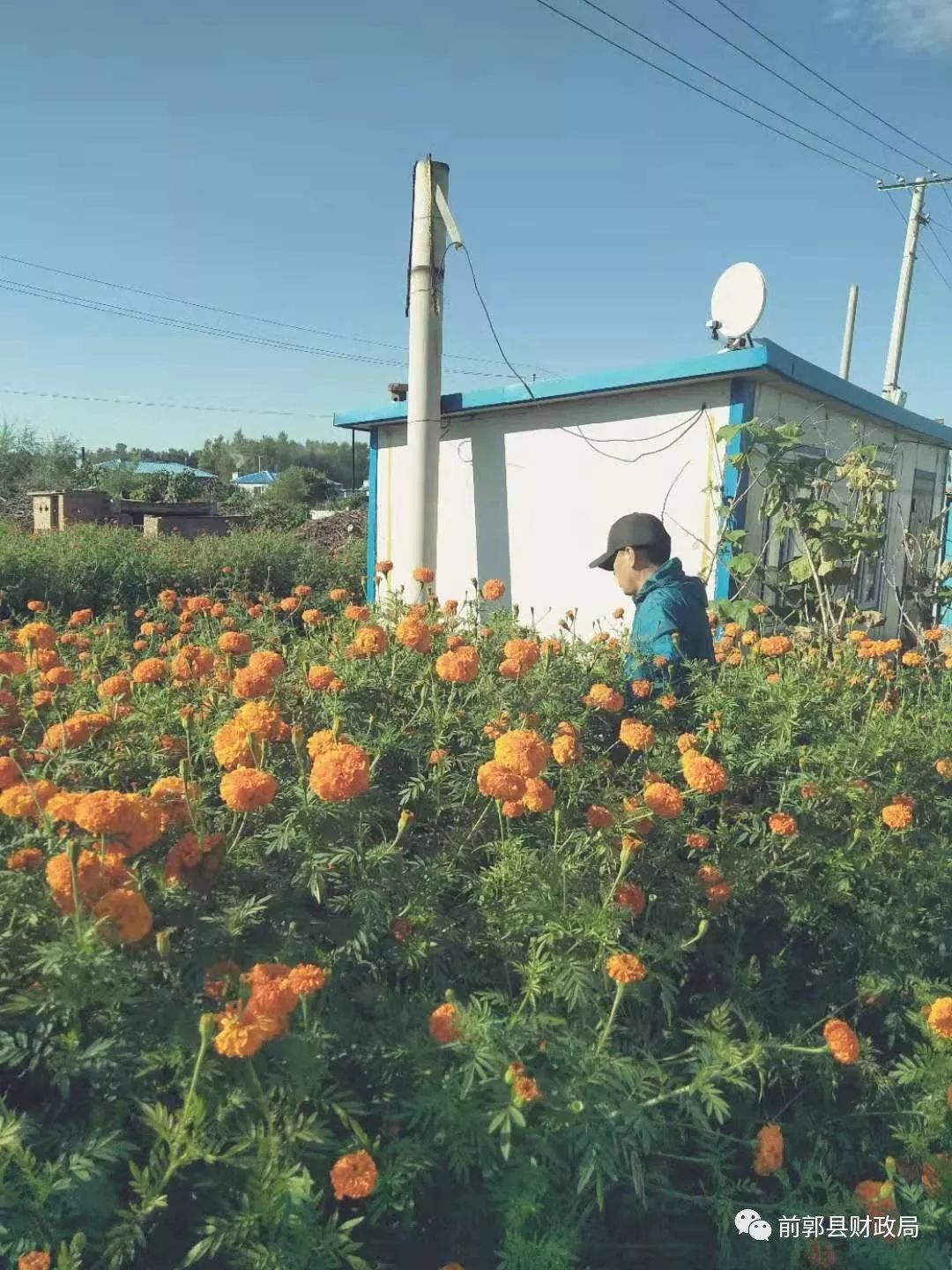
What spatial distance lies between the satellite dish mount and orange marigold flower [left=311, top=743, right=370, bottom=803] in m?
5.66

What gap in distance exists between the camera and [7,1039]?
1.24m

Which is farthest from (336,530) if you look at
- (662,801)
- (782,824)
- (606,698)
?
(662,801)

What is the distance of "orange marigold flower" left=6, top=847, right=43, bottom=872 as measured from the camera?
1.39 m

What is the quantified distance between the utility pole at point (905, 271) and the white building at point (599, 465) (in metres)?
8.15

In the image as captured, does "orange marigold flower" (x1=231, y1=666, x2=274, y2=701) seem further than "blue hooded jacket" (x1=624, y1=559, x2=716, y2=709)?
No

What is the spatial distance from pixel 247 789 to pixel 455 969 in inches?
21.3

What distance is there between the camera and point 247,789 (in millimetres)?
1427

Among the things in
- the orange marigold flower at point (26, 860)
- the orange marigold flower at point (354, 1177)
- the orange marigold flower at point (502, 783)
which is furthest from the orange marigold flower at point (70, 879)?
the orange marigold flower at point (502, 783)

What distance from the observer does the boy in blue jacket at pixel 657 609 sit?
8.66 ft

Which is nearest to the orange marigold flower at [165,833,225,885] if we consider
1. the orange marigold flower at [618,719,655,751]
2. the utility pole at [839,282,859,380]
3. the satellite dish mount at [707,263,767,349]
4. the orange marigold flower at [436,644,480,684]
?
the orange marigold flower at [436,644,480,684]

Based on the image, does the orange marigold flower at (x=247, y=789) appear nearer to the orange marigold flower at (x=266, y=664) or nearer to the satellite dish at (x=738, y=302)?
the orange marigold flower at (x=266, y=664)

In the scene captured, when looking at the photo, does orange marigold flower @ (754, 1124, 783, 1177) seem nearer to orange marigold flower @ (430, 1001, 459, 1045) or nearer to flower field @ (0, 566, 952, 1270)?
flower field @ (0, 566, 952, 1270)

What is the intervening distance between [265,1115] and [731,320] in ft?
20.7

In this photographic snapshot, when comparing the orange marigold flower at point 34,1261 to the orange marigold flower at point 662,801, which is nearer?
the orange marigold flower at point 34,1261
